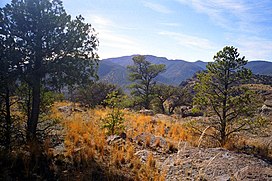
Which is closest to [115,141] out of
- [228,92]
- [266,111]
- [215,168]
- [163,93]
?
[215,168]

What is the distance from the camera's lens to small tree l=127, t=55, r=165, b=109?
1048 inches

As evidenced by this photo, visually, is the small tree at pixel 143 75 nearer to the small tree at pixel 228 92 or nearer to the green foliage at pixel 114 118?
the small tree at pixel 228 92

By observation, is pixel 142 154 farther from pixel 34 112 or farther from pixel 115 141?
A: pixel 34 112

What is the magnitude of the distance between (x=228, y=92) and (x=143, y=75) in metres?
18.0

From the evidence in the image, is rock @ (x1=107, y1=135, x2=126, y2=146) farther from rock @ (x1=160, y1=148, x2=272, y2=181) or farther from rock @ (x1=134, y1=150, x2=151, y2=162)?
rock @ (x1=160, y1=148, x2=272, y2=181)

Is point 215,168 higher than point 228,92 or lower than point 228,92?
lower

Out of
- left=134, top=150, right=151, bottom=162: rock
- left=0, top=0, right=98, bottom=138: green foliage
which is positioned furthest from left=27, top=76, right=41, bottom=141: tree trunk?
left=134, top=150, right=151, bottom=162: rock

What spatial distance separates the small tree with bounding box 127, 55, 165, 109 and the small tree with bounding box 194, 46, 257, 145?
17001 mm

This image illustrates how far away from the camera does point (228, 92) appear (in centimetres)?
927

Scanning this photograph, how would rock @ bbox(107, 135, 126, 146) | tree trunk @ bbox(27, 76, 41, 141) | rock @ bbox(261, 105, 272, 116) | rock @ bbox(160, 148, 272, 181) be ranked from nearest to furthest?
1. rock @ bbox(160, 148, 272, 181)
2. tree trunk @ bbox(27, 76, 41, 141)
3. rock @ bbox(107, 135, 126, 146)
4. rock @ bbox(261, 105, 272, 116)

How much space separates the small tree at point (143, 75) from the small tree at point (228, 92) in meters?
17.0

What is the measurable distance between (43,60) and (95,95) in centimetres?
1876

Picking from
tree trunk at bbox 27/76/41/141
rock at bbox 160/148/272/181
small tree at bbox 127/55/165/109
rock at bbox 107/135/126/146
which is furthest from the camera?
small tree at bbox 127/55/165/109

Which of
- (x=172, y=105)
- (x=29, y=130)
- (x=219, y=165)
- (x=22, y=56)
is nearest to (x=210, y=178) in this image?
(x=219, y=165)
